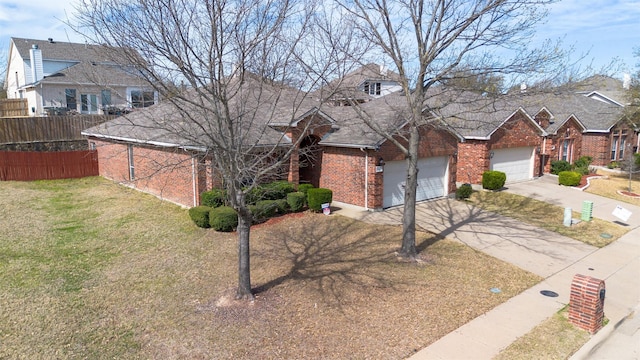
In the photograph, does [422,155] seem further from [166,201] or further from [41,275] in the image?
[41,275]

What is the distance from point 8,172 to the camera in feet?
74.1

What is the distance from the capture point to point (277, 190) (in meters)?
16.0

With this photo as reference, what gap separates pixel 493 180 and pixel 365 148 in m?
8.12

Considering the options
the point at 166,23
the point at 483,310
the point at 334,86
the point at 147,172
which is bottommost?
the point at 483,310

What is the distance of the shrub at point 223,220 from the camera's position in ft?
43.9

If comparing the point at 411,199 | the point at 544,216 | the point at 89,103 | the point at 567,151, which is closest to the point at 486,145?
the point at 544,216

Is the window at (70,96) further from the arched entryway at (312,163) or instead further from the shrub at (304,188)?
the arched entryway at (312,163)

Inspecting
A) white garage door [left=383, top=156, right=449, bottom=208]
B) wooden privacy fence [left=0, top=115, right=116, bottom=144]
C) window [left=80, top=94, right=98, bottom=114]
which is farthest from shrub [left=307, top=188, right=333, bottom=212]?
wooden privacy fence [left=0, top=115, right=116, bottom=144]

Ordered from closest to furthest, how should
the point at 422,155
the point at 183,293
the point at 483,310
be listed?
the point at 483,310 → the point at 183,293 → the point at 422,155

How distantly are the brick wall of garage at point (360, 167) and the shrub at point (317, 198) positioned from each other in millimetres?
1452

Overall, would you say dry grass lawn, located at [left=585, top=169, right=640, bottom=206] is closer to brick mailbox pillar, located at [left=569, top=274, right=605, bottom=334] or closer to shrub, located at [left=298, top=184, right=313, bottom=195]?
shrub, located at [left=298, top=184, right=313, bottom=195]

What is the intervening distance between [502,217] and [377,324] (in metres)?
10.7

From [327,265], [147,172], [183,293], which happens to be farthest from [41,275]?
[147,172]

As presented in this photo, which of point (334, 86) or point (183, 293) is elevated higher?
point (334, 86)
